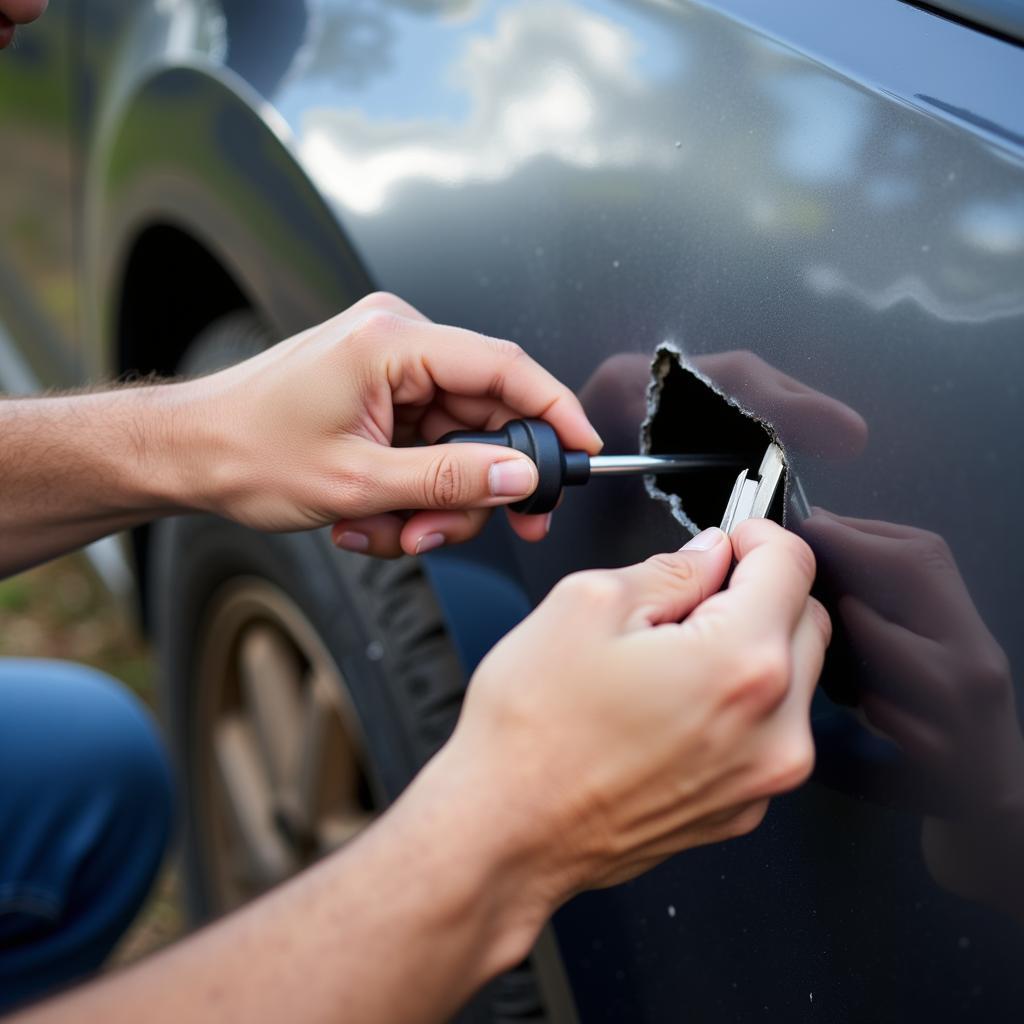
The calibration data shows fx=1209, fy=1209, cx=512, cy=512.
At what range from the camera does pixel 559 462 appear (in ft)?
3.03

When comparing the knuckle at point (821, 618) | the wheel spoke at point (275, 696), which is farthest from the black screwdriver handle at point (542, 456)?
the wheel spoke at point (275, 696)

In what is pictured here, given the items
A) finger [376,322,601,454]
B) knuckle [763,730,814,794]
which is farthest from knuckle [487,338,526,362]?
knuckle [763,730,814,794]

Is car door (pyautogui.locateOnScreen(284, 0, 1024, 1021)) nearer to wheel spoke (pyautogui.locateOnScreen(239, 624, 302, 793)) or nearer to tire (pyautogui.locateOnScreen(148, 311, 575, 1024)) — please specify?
tire (pyautogui.locateOnScreen(148, 311, 575, 1024))

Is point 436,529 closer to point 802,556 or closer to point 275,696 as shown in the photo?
point 802,556

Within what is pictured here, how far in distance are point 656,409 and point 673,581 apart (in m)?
0.23

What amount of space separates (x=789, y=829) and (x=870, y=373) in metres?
0.31

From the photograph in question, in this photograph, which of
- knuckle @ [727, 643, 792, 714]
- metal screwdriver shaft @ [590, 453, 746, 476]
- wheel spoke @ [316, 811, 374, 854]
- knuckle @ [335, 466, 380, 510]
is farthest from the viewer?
wheel spoke @ [316, 811, 374, 854]

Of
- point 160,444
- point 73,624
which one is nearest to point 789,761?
point 160,444

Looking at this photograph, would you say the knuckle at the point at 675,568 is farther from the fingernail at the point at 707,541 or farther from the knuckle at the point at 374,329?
the knuckle at the point at 374,329

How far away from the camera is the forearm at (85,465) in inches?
45.8

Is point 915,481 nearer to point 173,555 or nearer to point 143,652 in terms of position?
point 173,555

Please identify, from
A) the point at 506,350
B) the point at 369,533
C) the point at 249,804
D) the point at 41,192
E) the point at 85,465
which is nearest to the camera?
the point at 506,350

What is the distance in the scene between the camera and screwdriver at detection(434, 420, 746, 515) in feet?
2.97

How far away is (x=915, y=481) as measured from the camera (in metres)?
0.72
